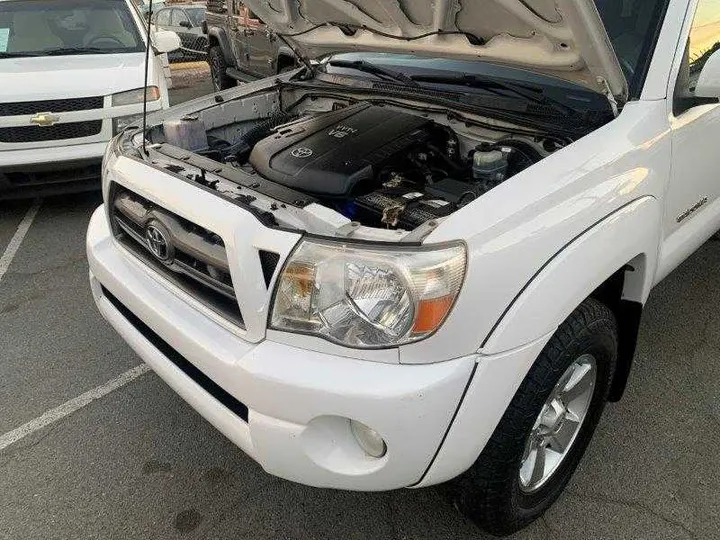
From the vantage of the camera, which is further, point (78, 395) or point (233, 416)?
point (78, 395)

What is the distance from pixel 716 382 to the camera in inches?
110

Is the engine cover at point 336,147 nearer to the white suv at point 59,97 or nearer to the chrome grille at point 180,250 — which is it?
the chrome grille at point 180,250

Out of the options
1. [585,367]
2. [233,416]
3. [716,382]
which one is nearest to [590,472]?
[585,367]

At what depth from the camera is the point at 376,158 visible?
7.84 feet

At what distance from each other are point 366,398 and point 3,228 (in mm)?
4489

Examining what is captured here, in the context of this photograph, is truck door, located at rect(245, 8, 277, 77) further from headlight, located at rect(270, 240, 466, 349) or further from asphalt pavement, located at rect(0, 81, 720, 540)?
headlight, located at rect(270, 240, 466, 349)

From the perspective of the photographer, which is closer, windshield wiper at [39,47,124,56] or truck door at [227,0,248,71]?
windshield wiper at [39,47,124,56]

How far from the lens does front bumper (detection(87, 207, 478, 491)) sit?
153 centimetres

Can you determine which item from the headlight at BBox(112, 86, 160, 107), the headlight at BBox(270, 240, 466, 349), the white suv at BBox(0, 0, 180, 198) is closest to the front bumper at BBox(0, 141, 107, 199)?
the white suv at BBox(0, 0, 180, 198)

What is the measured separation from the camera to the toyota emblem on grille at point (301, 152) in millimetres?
2421

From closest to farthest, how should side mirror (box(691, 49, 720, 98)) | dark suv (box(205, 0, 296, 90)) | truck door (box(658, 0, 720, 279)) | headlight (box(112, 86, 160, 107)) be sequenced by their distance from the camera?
side mirror (box(691, 49, 720, 98))
truck door (box(658, 0, 720, 279))
headlight (box(112, 86, 160, 107))
dark suv (box(205, 0, 296, 90))

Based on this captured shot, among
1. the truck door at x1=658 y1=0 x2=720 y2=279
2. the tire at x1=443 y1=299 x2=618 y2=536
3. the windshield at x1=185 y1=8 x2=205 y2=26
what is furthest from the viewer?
the windshield at x1=185 y1=8 x2=205 y2=26

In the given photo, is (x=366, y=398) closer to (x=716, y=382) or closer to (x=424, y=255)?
(x=424, y=255)

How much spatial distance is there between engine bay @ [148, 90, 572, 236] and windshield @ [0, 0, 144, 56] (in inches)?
123
